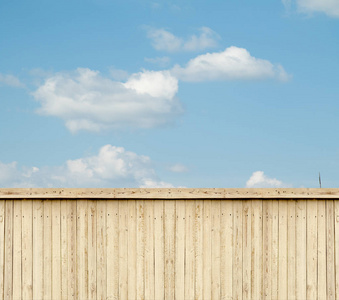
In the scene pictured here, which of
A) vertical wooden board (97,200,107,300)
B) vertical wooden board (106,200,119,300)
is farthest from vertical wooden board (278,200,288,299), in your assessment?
vertical wooden board (97,200,107,300)

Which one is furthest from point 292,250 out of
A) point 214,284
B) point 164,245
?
point 164,245

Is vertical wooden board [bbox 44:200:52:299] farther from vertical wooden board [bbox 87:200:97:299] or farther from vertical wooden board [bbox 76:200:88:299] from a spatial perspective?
vertical wooden board [bbox 87:200:97:299]

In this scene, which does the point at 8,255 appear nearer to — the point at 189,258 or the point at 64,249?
the point at 64,249

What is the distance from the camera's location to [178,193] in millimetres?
7117

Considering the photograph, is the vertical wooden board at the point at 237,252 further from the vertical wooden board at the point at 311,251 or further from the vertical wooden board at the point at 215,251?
the vertical wooden board at the point at 311,251

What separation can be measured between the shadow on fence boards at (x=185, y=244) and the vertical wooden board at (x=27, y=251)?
5 cm

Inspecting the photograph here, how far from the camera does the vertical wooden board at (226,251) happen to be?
712 cm

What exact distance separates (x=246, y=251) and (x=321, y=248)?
50.3 inches

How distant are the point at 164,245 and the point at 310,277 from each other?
250 cm

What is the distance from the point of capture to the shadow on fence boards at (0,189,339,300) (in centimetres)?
713

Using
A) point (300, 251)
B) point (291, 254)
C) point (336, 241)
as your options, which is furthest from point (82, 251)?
point (336, 241)

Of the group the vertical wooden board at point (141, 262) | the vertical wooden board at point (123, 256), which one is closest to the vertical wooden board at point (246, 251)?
the vertical wooden board at point (141, 262)

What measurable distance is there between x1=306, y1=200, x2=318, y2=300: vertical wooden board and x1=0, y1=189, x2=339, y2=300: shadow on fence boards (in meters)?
0.02

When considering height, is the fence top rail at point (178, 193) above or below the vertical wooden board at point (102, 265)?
above
